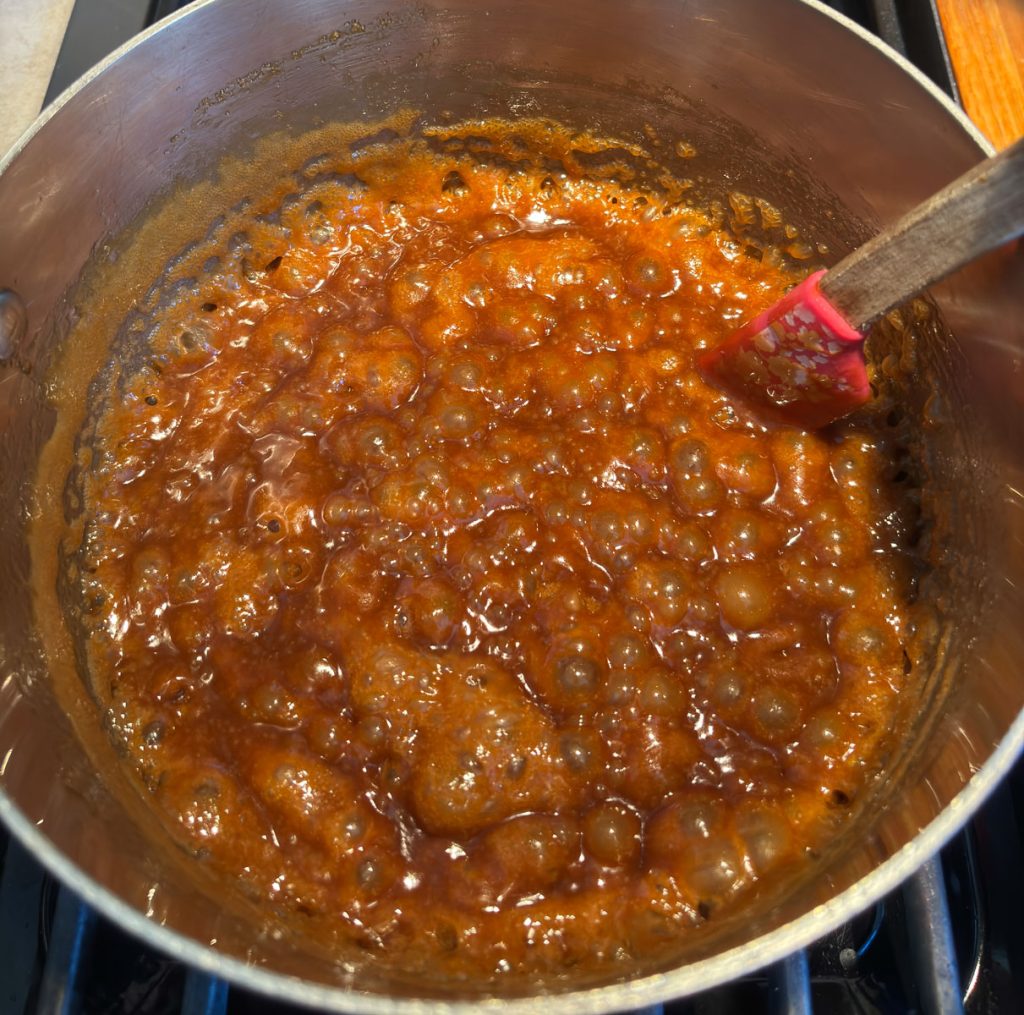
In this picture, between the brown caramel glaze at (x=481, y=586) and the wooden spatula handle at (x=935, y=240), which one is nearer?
the wooden spatula handle at (x=935, y=240)

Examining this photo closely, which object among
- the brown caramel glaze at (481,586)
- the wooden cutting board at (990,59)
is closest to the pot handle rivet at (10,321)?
the brown caramel glaze at (481,586)

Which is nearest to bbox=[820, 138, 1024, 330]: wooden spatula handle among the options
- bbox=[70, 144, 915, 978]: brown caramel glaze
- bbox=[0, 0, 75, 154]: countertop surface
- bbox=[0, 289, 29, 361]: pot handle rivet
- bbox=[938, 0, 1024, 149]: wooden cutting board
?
bbox=[70, 144, 915, 978]: brown caramel glaze

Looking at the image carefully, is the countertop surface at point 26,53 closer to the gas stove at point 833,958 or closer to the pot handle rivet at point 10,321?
the pot handle rivet at point 10,321

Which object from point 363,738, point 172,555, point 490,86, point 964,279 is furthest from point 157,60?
point 964,279

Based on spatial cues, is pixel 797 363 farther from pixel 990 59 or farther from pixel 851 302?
pixel 990 59

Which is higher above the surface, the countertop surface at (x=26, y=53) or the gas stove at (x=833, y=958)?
the countertop surface at (x=26, y=53)

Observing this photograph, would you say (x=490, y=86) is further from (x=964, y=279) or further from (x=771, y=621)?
(x=771, y=621)
